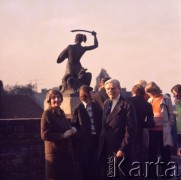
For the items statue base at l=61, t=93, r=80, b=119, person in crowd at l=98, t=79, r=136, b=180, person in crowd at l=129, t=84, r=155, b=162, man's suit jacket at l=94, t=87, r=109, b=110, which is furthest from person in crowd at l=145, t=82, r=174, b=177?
statue base at l=61, t=93, r=80, b=119

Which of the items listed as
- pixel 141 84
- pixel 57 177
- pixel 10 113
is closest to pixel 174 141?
pixel 141 84

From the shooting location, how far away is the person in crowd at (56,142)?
5298mm

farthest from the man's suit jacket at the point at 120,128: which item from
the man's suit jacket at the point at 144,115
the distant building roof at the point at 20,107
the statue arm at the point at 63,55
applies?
the distant building roof at the point at 20,107

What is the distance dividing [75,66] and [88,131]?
5.52 m

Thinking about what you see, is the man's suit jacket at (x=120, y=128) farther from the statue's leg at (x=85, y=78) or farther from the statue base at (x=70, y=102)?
the statue's leg at (x=85, y=78)

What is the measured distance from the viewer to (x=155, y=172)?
6.41m

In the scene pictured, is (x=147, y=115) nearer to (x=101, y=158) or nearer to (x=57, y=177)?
(x=101, y=158)

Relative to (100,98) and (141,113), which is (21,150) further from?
(141,113)

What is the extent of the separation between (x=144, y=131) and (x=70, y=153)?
165 cm

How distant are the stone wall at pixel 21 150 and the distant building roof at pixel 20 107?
31384 mm

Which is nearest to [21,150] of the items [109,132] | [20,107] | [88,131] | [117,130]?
[88,131]

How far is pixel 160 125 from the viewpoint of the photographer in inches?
262

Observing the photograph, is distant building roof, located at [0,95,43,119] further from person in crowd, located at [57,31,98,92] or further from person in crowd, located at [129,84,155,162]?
person in crowd, located at [129,84,155,162]

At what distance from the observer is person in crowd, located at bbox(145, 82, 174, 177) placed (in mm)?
6648
